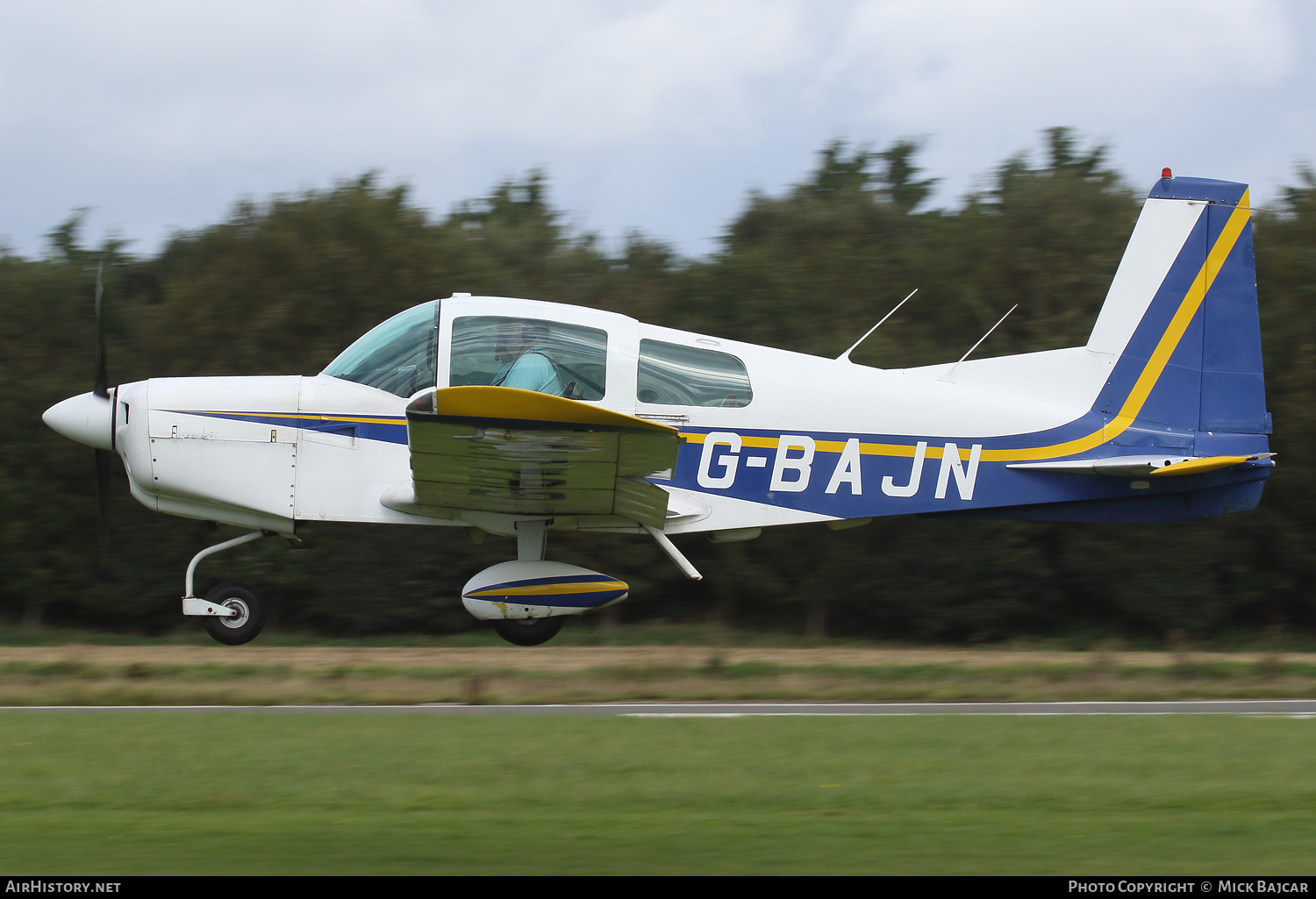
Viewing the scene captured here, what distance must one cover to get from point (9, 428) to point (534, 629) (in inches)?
319

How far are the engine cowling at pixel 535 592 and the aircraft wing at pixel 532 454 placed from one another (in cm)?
43

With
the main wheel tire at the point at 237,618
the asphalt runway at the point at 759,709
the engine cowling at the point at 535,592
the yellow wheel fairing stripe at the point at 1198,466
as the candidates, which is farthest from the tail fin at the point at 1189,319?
the main wheel tire at the point at 237,618

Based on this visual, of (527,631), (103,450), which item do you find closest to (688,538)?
(527,631)

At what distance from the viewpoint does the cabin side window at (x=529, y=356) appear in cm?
761

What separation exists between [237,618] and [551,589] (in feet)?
7.49

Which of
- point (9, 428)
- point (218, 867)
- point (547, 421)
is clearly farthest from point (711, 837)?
point (9, 428)

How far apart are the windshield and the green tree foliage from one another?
4.81 meters

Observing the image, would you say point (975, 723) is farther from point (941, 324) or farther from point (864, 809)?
point (941, 324)

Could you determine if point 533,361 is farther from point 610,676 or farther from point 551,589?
point 610,676

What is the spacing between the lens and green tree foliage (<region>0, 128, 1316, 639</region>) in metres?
12.8

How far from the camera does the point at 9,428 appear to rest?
13047 mm

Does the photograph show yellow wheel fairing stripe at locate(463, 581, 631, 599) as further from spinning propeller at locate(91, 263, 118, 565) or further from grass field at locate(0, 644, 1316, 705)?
spinning propeller at locate(91, 263, 118, 565)

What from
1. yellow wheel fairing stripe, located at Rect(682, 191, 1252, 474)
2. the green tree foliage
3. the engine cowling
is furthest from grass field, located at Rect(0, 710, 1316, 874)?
the green tree foliage

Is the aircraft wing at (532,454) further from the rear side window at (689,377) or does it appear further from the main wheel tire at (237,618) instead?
the main wheel tire at (237,618)
